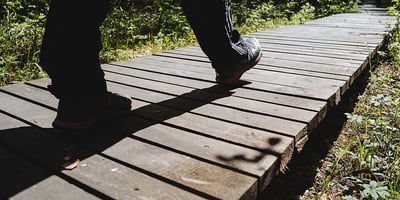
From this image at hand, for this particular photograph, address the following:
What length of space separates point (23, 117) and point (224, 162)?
1.08m

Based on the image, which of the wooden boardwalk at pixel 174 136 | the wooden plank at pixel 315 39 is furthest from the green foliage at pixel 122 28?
the wooden plank at pixel 315 39

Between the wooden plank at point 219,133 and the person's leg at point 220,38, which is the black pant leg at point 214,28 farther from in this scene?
the wooden plank at point 219,133

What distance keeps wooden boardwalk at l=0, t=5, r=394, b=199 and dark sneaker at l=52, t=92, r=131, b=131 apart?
2.3 inches

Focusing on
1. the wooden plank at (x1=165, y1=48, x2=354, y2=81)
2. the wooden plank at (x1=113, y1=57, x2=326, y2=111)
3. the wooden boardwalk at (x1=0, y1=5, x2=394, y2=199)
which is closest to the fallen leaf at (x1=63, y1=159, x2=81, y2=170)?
the wooden boardwalk at (x1=0, y1=5, x2=394, y2=199)

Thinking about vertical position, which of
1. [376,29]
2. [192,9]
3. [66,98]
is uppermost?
[192,9]

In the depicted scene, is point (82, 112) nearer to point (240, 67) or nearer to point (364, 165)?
point (240, 67)

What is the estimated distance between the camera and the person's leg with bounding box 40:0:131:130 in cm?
135

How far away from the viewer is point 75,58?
1400 mm

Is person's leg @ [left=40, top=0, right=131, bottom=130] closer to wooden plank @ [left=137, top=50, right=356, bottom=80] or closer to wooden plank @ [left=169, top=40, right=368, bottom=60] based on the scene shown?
wooden plank @ [left=137, top=50, right=356, bottom=80]

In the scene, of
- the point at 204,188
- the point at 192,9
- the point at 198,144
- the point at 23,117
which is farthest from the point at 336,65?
the point at 23,117

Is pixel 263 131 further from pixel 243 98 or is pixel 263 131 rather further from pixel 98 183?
pixel 98 183

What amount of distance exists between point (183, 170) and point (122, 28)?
401cm

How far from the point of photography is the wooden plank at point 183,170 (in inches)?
44.5

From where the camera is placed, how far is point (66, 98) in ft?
4.76
